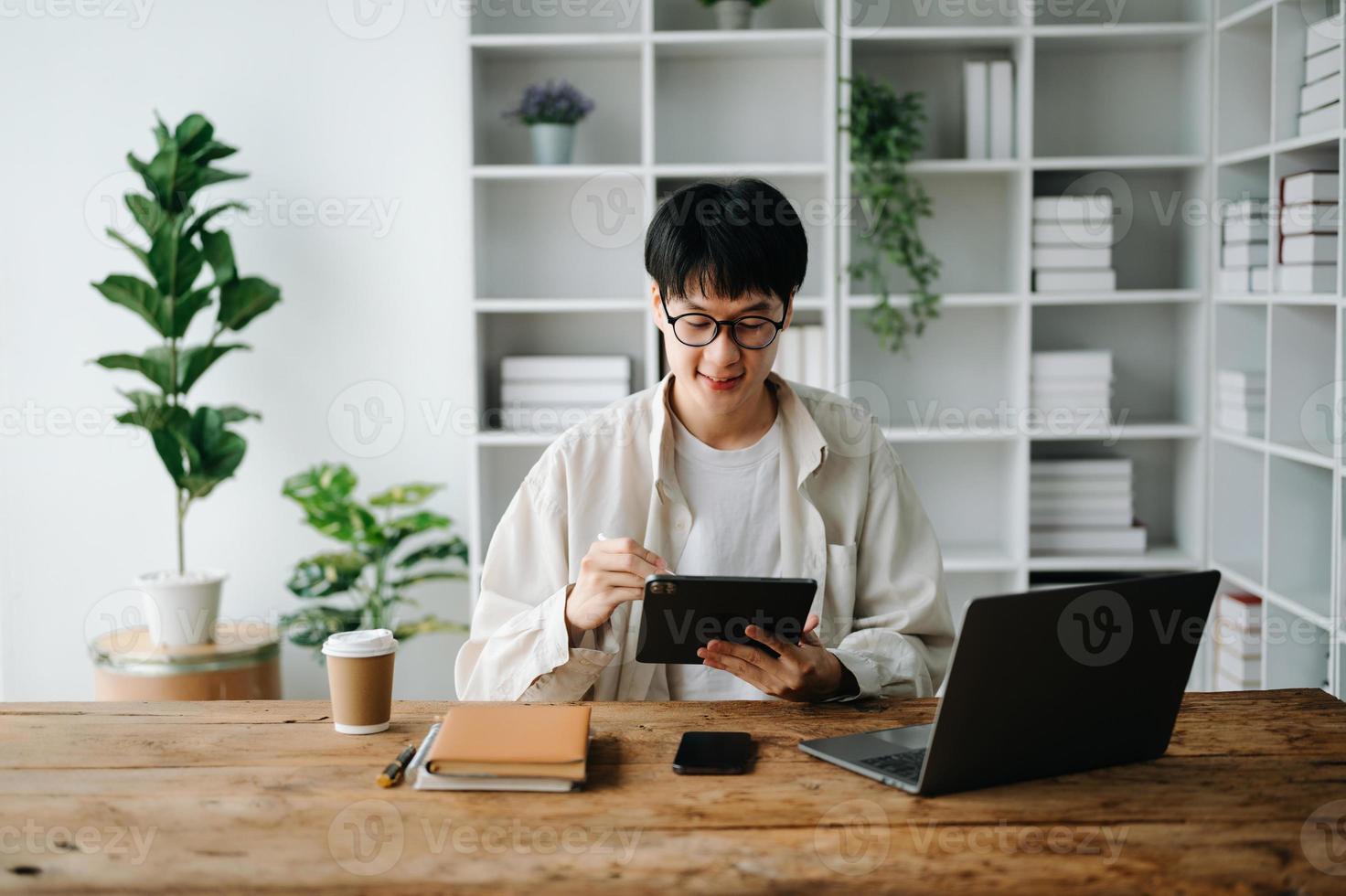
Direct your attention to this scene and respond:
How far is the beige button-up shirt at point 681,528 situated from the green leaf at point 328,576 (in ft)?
5.07

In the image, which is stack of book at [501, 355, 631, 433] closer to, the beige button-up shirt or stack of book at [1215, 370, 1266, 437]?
the beige button-up shirt

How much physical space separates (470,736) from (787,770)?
0.35 m

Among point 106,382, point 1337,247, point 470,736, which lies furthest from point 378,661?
point 106,382

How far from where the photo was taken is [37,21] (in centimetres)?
361

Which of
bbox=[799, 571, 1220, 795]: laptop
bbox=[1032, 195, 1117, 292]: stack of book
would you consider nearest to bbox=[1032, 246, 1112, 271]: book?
bbox=[1032, 195, 1117, 292]: stack of book

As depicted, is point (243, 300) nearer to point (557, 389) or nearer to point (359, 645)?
point (557, 389)

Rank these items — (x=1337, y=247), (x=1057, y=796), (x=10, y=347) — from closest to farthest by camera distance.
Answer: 1. (x=1057, y=796)
2. (x=1337, y=247)
3. (x=10, y=347)

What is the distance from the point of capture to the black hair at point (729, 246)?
5.90 ft

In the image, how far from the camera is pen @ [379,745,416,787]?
1.28 metres

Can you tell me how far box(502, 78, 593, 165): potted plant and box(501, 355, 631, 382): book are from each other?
0.55 metres

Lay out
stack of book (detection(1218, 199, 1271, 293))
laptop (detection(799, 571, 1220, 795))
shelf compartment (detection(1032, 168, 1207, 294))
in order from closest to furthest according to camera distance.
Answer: laptop (detection(799, 571, 1220, 795)) → stack of book (detection(1218, 199, 1271, 293)) → shelf compartment (detection(1032, 168, 1207, 294))

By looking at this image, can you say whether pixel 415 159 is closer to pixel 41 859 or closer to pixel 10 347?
pixel 10 347

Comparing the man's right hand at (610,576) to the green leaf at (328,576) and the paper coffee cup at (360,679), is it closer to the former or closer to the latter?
the paper coffee cup at (360,679)

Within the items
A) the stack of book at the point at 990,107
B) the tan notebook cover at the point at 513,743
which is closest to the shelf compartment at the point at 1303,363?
the stack of book at the point at 990,107
